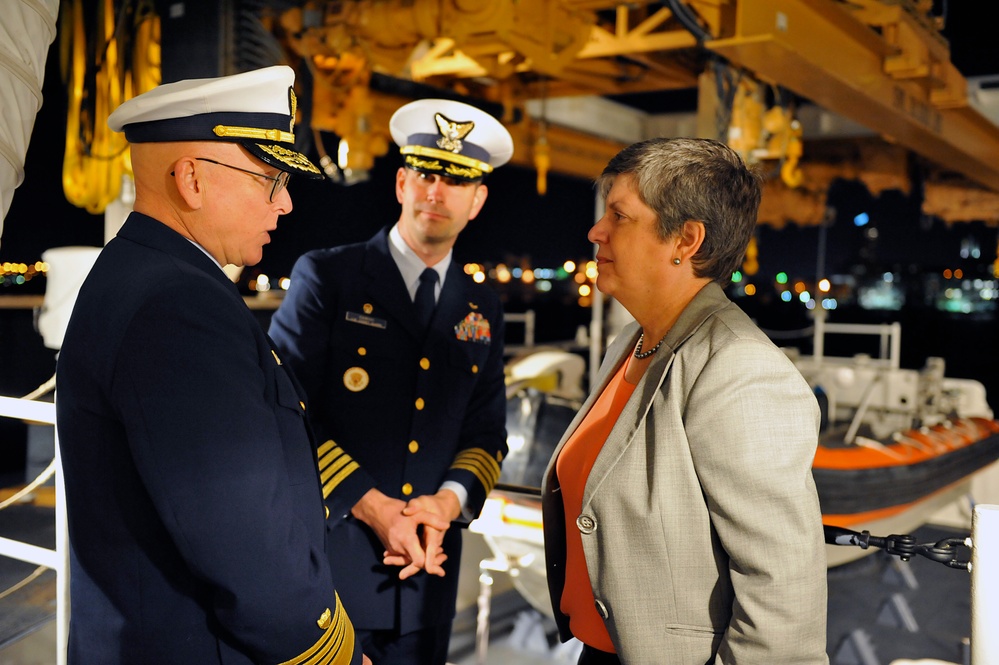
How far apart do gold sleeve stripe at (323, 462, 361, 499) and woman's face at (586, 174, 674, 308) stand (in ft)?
2.27

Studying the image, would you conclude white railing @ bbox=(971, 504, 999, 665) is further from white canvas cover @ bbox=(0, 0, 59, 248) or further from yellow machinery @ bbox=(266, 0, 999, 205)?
yellow machinery @ bbox=(266, 0, 999, 205)

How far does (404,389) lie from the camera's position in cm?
190

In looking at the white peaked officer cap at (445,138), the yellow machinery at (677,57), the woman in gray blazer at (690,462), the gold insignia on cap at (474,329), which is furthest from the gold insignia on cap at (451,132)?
the yellow machinery at (677,57)

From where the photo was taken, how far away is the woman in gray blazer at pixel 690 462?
114 centimetres

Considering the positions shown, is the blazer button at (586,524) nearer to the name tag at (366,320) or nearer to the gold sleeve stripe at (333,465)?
the gold sleeve stripe at (333,465)

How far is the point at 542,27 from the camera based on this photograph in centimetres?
413

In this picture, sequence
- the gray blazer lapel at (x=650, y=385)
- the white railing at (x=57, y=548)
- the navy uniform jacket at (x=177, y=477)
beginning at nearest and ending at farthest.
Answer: the navy uniform jacket at (x=177, y=477), the gray blazer lapel at (x=650, y=385), the white railing at (x=57, y=548)

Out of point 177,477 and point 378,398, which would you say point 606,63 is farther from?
point 177,477

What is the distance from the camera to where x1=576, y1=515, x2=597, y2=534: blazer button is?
4.25ft

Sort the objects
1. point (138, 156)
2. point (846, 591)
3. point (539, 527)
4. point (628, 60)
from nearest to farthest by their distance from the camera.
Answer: point (138, 156)
point (539, 527)
point (846, 591)
point (628, 60)

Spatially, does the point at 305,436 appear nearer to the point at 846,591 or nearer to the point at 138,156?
the point at 138,156

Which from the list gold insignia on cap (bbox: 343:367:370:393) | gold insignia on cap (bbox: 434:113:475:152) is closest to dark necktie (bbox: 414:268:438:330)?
gold insignia on cap (bbox: 343:367:370:393)

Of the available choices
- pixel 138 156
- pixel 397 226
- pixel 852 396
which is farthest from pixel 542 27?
pixel 852 396

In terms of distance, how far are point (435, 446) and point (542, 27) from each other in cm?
284
